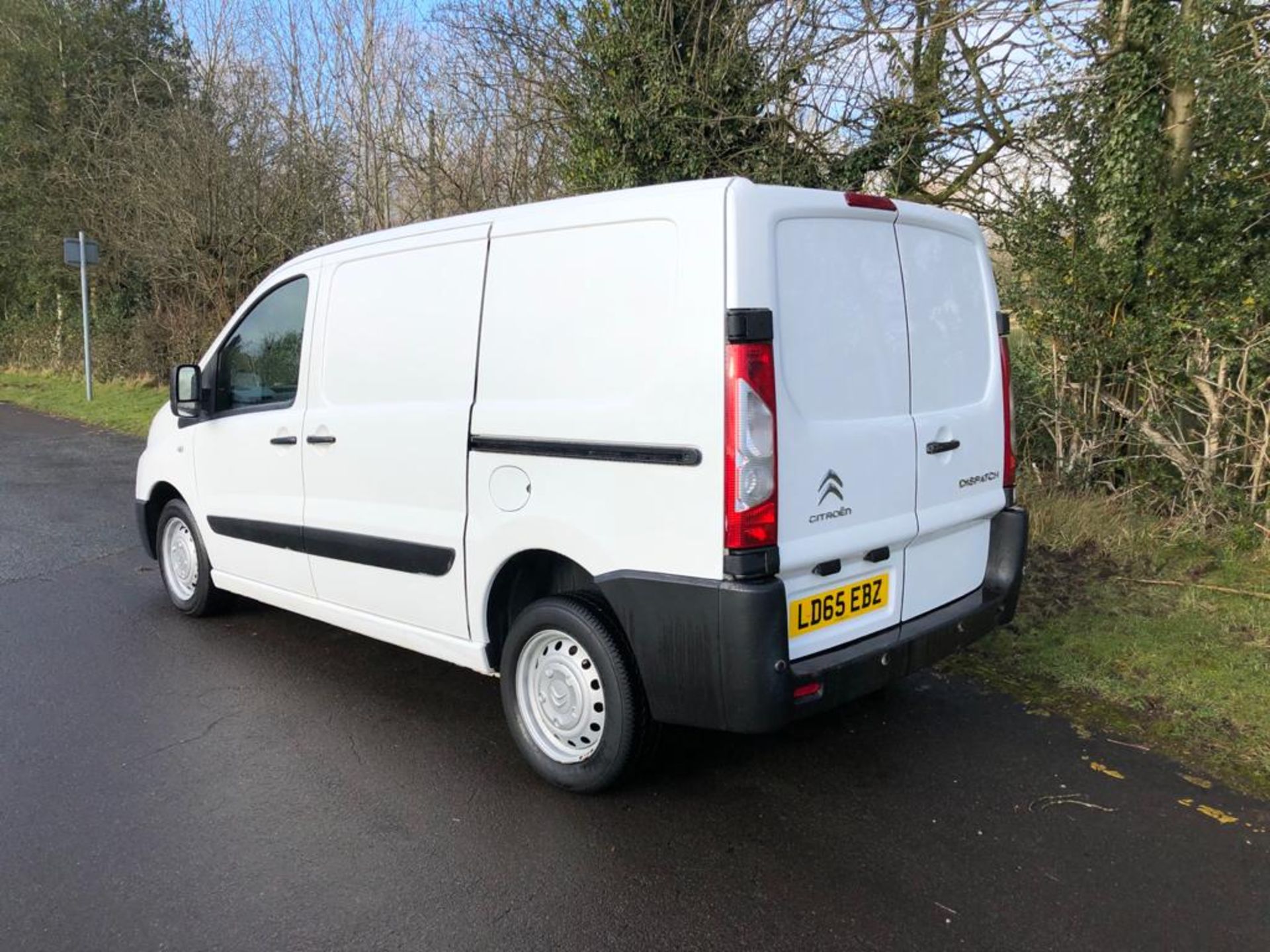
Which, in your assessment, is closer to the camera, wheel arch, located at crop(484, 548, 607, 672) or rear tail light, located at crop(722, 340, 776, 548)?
rear tail light, located at crop(722, 340, 776, 548)

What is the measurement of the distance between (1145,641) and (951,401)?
2.10m

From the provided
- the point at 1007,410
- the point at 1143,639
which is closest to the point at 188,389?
the point at 1007,410

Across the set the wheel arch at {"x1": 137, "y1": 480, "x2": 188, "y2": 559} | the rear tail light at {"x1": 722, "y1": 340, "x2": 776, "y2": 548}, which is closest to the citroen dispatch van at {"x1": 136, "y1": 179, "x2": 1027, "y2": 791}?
the rear tail light at {"x1": 722, "y1": 340, "x2": 776, "y2": 548}

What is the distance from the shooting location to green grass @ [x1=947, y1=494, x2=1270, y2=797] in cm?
395

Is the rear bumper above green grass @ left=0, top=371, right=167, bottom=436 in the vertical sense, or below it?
below

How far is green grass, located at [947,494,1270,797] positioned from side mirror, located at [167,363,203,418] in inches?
165

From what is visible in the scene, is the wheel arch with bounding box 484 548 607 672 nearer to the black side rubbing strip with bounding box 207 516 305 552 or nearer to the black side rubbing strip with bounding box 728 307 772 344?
the black side rubbing strip with bounding box 728 307 772 344

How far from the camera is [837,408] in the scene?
314 cm

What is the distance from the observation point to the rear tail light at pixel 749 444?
285 centimetres

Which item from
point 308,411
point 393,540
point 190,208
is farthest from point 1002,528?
point 190,208

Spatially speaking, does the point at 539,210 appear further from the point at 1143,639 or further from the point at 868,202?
the point at 1143,639

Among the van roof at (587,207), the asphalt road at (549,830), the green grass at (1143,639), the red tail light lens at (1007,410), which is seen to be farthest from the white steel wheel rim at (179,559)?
the red tail light lens at (1007,410)

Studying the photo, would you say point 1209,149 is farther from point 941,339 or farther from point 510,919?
point 510,919

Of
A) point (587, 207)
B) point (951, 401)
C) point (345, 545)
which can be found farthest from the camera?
point (345, 545)
